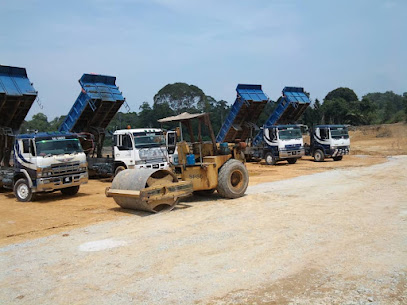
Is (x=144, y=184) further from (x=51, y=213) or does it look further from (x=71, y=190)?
(x=71, y=190)

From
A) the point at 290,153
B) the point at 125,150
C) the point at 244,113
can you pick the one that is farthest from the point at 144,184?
the point at 244,113

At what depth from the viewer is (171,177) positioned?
916 cm

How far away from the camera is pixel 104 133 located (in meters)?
17.9

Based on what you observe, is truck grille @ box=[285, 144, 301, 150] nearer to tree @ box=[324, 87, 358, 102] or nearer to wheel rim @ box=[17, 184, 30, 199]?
wheel rim @ box=[17, 184, 30, 199]

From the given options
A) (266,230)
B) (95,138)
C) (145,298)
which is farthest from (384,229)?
(95,138)

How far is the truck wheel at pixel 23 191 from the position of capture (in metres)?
11.4

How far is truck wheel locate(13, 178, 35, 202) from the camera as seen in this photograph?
11.4 metres

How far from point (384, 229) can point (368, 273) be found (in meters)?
2.15

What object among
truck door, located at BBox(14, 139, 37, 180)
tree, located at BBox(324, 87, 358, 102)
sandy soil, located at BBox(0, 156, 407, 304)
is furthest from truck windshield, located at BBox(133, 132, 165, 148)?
tree, located at BBox(324, 87, 358, 102)

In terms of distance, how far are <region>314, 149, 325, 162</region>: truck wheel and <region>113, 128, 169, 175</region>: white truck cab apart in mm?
10806

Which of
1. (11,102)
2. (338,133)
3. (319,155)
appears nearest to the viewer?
(11,102)

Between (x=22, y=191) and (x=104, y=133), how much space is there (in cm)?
654

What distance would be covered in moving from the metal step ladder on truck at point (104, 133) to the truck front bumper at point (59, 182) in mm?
1861

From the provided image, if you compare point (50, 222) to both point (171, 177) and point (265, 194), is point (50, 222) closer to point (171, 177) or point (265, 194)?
point (171, 177)
